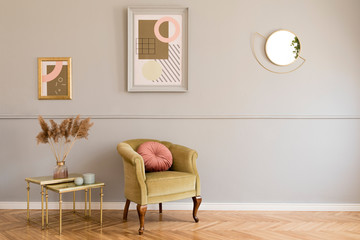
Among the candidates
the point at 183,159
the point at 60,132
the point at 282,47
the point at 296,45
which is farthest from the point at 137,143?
the point at 296,45

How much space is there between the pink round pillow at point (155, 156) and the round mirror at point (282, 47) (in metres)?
1.57

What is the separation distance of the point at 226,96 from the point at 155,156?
106 cm

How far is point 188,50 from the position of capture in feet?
12.0

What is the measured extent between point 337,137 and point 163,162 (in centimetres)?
198

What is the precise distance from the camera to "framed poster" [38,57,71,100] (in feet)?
12.1

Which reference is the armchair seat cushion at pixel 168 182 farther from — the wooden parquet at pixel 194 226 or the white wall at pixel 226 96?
the white wall at pixel 226 96

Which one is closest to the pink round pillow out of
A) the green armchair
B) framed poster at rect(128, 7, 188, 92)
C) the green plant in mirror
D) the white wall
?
the green armchair

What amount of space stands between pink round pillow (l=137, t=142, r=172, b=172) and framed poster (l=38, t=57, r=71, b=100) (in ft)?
3.59

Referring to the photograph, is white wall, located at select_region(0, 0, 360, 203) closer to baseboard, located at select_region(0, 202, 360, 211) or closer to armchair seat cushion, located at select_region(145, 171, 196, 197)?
baseboard, located at select_region(0, 202, 360, 211)

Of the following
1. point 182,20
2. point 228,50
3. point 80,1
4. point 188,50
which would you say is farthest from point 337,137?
point 80,1

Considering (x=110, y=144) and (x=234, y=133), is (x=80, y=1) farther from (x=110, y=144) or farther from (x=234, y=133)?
(x=234, y=133)

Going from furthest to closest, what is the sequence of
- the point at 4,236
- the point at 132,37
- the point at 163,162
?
the point at 132,37 → the point at 163,162 → the point at 4,236

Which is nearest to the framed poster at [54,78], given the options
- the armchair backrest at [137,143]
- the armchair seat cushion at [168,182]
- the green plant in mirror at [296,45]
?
the armchair backrest at [137,143]

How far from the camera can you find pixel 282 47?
12.1ft
